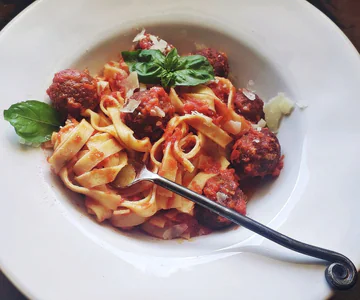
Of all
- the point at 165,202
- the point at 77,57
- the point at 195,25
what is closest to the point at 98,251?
the point at 165,202

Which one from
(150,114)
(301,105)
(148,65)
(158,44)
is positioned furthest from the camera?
(158,44)

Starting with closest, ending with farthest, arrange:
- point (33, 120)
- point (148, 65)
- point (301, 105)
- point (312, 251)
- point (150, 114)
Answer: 1. point (312, 251)
2. point (33, 120)
3. point (150, 114)
4. point (301, 105)
5. point (148, 65)

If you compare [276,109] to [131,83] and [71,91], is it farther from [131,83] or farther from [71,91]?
[71,91]

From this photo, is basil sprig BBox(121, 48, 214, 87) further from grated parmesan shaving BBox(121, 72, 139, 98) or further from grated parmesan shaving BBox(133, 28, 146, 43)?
grated parmesan shaving BBox(133, 28, 146, 43)

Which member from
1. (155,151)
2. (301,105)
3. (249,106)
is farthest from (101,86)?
(301,105)

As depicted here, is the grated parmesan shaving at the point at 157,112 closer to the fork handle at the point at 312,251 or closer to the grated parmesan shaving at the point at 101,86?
the grated parmesan shaving at the point at 101,86

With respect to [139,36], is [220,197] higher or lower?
lower
